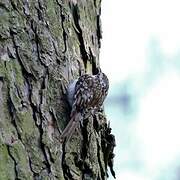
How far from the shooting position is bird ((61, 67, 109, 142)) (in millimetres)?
1744

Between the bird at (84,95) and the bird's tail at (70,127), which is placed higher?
the bird at (84,95)

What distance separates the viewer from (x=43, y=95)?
172 centimetres

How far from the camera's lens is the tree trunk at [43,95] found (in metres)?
1.62

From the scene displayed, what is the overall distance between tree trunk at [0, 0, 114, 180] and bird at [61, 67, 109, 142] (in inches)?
0.8

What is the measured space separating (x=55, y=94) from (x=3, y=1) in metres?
0.29

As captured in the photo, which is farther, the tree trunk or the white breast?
the white breast

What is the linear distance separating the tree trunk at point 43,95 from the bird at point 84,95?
2 cm

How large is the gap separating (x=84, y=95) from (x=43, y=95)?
29cm

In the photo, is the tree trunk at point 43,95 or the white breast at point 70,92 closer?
the tree trunk at point 43,95

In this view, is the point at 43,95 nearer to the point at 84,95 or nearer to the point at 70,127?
the point at 70,127

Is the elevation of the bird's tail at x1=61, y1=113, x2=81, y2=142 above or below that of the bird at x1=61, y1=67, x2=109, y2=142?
below

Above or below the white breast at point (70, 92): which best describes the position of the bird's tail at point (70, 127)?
below

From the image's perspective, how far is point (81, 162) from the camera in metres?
1.74

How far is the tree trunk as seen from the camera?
162 cm
